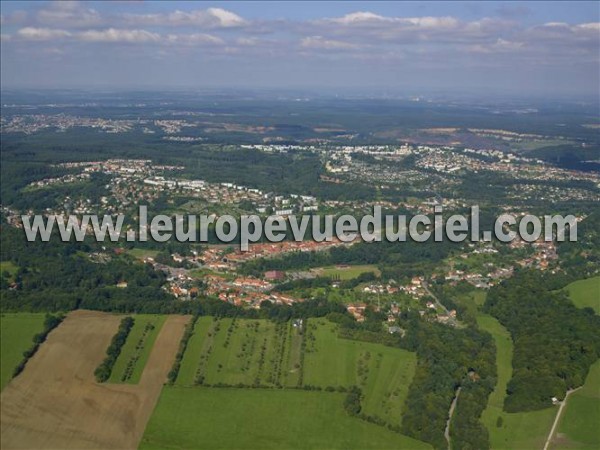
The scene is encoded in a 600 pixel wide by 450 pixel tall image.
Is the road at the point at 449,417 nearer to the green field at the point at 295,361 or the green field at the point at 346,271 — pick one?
the green field at the point at 295,361

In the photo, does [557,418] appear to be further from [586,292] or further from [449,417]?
[586,292]

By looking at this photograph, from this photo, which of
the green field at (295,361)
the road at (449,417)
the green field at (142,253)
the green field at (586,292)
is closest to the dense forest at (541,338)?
the green field at (586,292)

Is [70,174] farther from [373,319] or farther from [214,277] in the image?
[373,319]

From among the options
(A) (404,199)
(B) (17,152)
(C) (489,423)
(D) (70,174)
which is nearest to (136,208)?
(D) (70,174)

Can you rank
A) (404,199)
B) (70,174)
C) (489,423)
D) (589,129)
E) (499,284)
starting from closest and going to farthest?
(489,423), (499,284), (404,199), (70,174), (589,129)

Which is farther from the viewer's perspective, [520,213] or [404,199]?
[404,199]

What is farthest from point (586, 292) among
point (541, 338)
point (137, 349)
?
point (137, 349)

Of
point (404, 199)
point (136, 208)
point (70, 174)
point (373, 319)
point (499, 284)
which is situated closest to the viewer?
point (373, 319)
